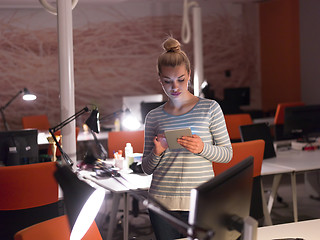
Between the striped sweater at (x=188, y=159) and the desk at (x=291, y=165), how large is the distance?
63.6 inches

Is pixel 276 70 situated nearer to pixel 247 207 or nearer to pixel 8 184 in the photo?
pixel 8 184

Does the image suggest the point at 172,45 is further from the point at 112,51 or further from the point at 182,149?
the point at 112,51

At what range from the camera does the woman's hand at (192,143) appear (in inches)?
77.3

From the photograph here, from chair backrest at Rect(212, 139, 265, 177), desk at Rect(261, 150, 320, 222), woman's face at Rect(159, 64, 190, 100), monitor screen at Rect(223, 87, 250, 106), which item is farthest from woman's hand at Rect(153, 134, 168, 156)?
monitor screen at Rect(223, 87, 250, 106)

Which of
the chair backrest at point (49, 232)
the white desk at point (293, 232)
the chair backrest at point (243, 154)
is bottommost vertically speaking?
the white desk at point (293, 232)

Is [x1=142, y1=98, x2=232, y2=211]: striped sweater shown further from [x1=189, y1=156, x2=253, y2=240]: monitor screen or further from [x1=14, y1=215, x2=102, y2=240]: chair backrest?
[x1=189, y1=156, x2=253, y2=240]: monitor screen

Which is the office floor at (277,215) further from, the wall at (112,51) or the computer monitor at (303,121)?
the wall at (112,51)

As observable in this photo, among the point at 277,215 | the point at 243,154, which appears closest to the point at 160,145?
the point at 243,154

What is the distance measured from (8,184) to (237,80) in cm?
737

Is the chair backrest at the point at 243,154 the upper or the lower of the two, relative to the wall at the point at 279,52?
lower

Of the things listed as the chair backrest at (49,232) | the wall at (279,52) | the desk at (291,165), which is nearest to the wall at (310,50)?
the wall at (279,52)

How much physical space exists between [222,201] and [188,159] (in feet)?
2.71

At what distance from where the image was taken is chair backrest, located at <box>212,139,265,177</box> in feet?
10.5

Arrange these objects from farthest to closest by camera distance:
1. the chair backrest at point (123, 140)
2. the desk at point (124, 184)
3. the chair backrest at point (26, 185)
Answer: the chair backrest at point (123, 140)
the desk at point (124, 184)
the chair backrest at point (26, 185)
